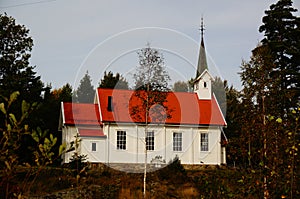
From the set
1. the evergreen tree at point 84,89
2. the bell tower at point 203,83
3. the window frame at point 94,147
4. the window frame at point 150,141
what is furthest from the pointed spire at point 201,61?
the evergreen tree at point 84,89

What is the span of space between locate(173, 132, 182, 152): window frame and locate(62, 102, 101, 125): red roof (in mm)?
4873

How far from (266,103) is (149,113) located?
8145 millimetres

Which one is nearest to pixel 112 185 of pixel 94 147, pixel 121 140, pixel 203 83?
pixel 94 147

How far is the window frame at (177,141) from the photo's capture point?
2830 cm

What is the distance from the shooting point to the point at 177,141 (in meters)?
28.5

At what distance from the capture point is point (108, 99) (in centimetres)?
2884

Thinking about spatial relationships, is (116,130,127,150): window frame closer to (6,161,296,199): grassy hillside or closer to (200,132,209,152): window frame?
(200,132,209,152): window frame

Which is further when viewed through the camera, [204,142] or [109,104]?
[204,142]

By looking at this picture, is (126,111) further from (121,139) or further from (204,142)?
(204,142)

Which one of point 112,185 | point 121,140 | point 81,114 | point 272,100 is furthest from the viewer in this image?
point 81,114

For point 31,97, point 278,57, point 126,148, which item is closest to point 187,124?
point 126,148

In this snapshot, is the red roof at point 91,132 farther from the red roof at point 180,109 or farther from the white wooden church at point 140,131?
the red roof at point 180,109

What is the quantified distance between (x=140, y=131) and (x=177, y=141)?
250 centimetres

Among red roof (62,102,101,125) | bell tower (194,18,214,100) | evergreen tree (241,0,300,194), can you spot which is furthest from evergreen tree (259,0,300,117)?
red roof (62,102,101,125)
